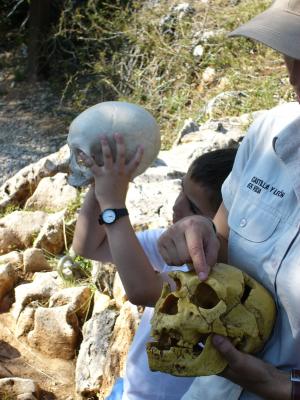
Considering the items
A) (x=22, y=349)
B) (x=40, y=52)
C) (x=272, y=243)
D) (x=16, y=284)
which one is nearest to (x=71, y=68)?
(x=40, y=52)

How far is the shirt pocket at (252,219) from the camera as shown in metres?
1.49

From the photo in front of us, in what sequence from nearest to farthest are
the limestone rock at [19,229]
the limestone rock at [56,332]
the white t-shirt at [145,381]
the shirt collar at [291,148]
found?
the shirt collar at [291,148], the white t-shirt at [145,381], the limestone rock at [56,332], the limestone rock at [19,229]

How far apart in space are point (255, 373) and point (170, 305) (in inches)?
9.7

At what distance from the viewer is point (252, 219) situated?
1.53m

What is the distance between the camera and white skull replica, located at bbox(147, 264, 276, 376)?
1407 millimetres

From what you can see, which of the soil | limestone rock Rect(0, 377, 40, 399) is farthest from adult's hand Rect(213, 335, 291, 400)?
the soil

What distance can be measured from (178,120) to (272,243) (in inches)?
208

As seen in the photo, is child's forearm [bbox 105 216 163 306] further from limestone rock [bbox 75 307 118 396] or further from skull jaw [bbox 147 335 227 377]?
limestone rock [bbox 75 307 118 396]

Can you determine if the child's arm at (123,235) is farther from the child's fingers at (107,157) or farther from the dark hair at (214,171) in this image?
the dark hair at (214,171)

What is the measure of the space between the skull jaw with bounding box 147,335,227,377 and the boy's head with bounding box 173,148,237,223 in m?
0.67

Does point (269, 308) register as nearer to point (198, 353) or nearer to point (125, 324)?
point (198, 353)

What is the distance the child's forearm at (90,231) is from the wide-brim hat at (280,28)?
2.50 ft

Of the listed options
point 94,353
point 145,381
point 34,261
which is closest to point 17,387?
point 94,353

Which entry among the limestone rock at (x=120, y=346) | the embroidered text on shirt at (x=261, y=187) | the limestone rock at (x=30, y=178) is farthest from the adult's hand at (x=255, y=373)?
the limestone rock at (x=30, y=178)
